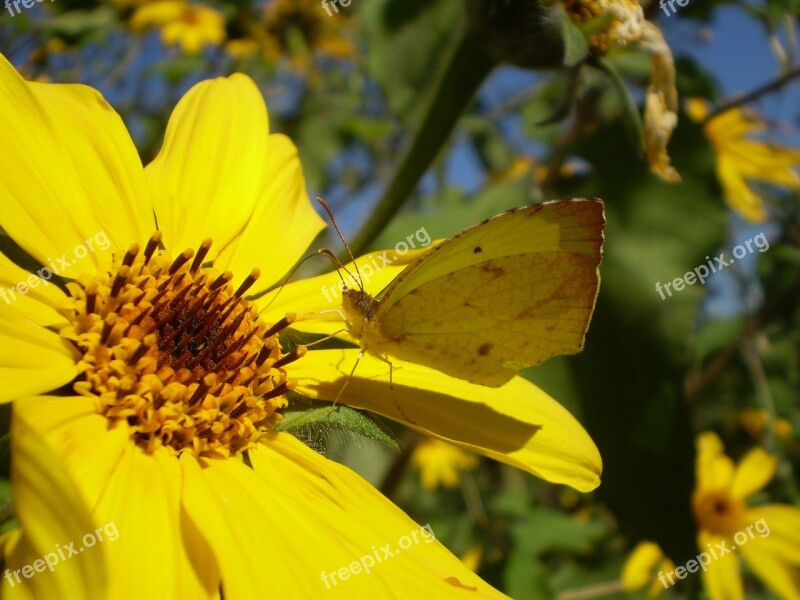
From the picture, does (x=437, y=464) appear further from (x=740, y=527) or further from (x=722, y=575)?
(x=722, y=575)

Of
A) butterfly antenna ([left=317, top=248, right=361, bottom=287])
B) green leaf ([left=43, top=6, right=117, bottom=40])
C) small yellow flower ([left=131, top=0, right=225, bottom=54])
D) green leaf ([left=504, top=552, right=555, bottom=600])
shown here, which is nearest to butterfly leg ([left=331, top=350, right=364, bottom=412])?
butterfly antenna ([left=317, top=248, right=361, bottom=287])

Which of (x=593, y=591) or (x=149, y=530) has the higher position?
(x=149, y=530)

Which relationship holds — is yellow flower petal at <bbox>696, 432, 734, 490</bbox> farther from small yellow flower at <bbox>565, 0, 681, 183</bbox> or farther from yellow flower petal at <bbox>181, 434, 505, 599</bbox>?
yellow flower petal at <bbox>181, 434, 505, 599</bbox>

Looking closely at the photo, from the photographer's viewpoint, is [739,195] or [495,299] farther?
[739,195]

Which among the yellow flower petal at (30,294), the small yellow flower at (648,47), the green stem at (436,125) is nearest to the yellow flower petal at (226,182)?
the green stem at (436,125)

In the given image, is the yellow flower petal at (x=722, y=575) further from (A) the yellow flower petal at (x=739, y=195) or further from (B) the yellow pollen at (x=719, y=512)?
(A) the yellow flower petal at (x=739, y=195)

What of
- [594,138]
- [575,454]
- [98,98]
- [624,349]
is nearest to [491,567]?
[624,349]

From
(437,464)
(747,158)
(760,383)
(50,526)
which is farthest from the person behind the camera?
(437,464)

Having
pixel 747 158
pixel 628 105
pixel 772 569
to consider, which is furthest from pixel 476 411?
pixel 747 158
